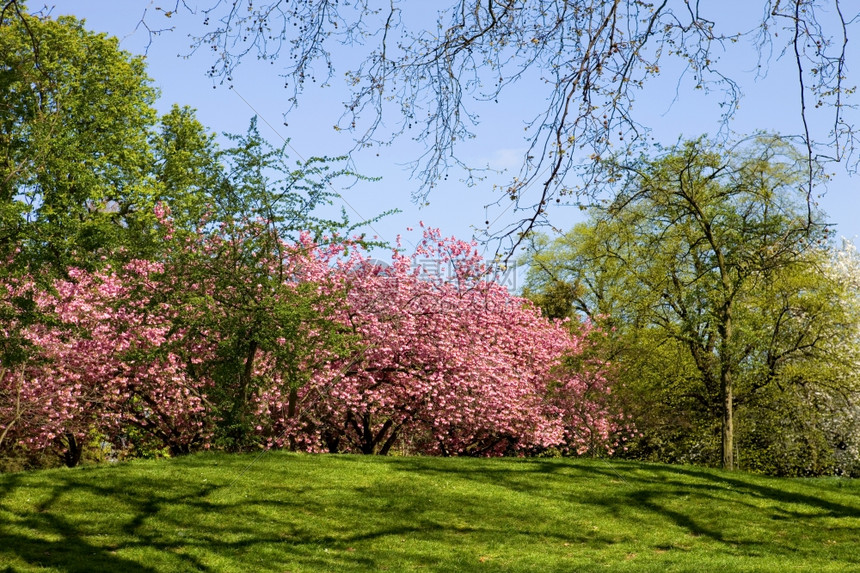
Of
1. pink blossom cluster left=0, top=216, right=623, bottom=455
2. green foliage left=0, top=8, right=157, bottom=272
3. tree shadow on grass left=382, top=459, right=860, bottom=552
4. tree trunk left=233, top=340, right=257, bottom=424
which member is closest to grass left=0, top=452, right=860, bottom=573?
tree shadow on grass left=382, top=459, right=860, bottom=552

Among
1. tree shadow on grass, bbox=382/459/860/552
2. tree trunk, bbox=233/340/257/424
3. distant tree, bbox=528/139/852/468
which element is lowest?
tree shadow on grass, bbox=382/459/860/552

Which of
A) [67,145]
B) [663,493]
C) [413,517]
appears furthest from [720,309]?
[67,145]

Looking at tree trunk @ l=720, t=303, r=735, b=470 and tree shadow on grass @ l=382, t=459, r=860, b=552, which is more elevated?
tree trunk @ l=720, t=303, r=735, b=470

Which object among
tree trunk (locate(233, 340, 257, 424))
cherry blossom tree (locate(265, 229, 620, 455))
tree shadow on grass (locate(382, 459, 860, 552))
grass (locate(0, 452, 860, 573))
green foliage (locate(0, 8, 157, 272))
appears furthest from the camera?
cherry blossom tree (locate(265, 229, 620, 455))

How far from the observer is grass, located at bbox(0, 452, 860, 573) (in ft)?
38.7

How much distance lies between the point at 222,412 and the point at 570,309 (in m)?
26.2

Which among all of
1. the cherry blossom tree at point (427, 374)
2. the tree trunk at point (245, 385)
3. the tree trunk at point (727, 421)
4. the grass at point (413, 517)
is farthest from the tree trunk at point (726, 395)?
the tree trunk at point (245, 385)

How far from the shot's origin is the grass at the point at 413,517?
11.8m

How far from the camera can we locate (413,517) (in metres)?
14.2

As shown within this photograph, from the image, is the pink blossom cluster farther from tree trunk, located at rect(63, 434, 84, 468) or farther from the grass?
the grass

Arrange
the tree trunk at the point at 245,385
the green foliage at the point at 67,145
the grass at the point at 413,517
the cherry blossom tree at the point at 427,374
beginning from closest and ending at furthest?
1. the grass at the point at 413,517
2. the green foliage at the point at 67,145
3. the tree trunk at the point at 245,385
4. the cherry blossom tree at the point at 427,374

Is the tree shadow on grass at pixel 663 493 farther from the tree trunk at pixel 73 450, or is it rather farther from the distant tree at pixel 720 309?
the tree trunk at pixel 73 450

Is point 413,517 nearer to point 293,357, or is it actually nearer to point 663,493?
point 293,357

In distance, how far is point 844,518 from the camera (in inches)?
604
